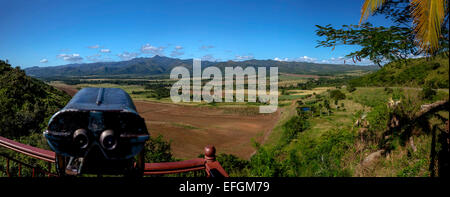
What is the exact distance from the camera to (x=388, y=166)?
5070 mm

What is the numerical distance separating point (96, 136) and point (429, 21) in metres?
5.03

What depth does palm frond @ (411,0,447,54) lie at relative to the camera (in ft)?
13.2

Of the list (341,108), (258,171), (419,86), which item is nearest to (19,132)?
(258,171)

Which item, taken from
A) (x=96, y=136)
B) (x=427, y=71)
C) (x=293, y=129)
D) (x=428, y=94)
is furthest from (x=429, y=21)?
(x=293, y=129)

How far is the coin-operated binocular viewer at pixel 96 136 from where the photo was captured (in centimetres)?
128

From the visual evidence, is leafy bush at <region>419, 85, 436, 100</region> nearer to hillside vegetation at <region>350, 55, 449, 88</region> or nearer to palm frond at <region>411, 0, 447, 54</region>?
hillside vegetation at <region>350, 55, 449, 88</region>

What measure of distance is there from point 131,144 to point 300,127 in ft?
85.6

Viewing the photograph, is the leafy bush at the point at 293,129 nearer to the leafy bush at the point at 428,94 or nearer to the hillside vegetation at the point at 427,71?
the hillside vegetation at the point at 427,71

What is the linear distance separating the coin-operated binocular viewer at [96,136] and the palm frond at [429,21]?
15.7ft

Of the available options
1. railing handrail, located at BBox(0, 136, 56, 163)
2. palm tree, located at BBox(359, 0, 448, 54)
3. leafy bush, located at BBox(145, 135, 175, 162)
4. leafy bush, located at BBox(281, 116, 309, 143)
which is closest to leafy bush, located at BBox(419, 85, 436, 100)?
palm tree, located at BBox(359, 0, 448, 54)

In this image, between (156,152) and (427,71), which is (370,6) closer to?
(427,71)

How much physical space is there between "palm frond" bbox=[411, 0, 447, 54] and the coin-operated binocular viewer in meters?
4.78
